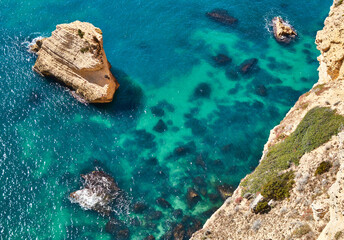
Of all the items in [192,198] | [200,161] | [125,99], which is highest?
[125,99]

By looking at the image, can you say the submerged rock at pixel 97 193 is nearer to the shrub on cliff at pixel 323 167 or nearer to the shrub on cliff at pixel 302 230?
the shrub on cliff at pixel 302 230

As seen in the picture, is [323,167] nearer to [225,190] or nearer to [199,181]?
[225,190]

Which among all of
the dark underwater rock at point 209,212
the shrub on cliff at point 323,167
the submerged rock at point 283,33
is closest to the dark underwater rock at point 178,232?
the dark underwater rock at point 209,212

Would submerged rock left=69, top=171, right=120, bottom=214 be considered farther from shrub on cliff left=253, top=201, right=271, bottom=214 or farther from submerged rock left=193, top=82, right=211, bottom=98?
submerged rock left=193, top=82, right=211, bottom=98

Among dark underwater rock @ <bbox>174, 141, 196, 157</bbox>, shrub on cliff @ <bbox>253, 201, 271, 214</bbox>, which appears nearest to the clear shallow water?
dark underwater rock @ <bbox>174, 141, 196, 157</bbox>

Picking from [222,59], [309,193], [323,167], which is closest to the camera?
[309,193]

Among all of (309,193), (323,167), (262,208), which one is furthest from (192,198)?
(323,167)
